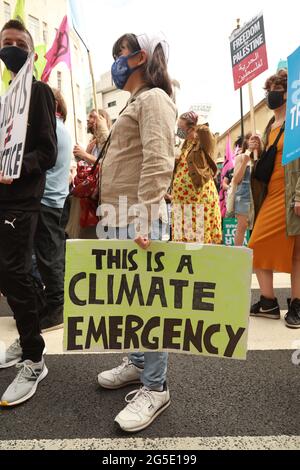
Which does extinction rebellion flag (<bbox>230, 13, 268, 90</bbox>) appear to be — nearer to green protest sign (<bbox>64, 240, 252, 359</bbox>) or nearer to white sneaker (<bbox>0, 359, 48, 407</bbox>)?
green protest sign (<bbox>64, 240, 252, 359</bbox>)

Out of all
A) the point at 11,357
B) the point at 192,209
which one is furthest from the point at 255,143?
the point at 11,357

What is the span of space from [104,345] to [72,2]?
218cm

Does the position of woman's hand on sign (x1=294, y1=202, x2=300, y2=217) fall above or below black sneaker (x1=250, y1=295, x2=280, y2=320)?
above

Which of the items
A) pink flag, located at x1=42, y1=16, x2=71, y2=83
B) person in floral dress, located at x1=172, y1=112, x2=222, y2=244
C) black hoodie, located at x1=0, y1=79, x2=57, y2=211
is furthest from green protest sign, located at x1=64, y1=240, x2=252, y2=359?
pink flag, located at x1=42, y1=16, x2=71, y2=83

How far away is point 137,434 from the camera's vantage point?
64.8 inches

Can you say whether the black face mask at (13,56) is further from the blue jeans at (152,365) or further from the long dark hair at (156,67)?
the blue jeans at (152,365)

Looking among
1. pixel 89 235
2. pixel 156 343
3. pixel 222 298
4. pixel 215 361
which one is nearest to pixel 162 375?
pixel 156 343

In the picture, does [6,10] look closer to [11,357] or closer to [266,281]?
[266,281]

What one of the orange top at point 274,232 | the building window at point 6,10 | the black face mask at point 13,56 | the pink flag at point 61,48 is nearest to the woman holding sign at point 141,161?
the black face mask at point 13,56

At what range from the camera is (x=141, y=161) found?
5.69 feet

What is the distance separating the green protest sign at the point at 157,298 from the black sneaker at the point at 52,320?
143 centimetres

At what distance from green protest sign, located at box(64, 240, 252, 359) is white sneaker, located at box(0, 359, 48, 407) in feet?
1.41

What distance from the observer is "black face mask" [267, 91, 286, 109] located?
2965mm

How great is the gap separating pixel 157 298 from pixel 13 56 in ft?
4.63
